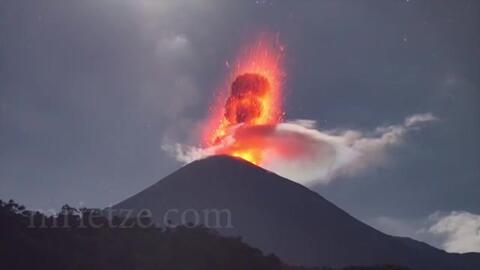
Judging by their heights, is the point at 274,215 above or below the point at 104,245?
above

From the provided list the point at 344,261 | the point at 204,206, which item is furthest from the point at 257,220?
the point at 344,261

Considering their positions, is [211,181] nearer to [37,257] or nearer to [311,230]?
[311,230]

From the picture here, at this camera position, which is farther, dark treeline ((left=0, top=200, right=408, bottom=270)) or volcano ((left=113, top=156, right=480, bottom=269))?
volcano ((left=113, top=156, right=480, bottom=269))

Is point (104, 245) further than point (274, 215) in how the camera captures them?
No

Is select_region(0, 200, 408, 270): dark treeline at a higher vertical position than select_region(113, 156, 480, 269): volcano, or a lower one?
lower

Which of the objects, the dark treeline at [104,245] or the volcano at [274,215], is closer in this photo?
the dark treeline at [104,245]
